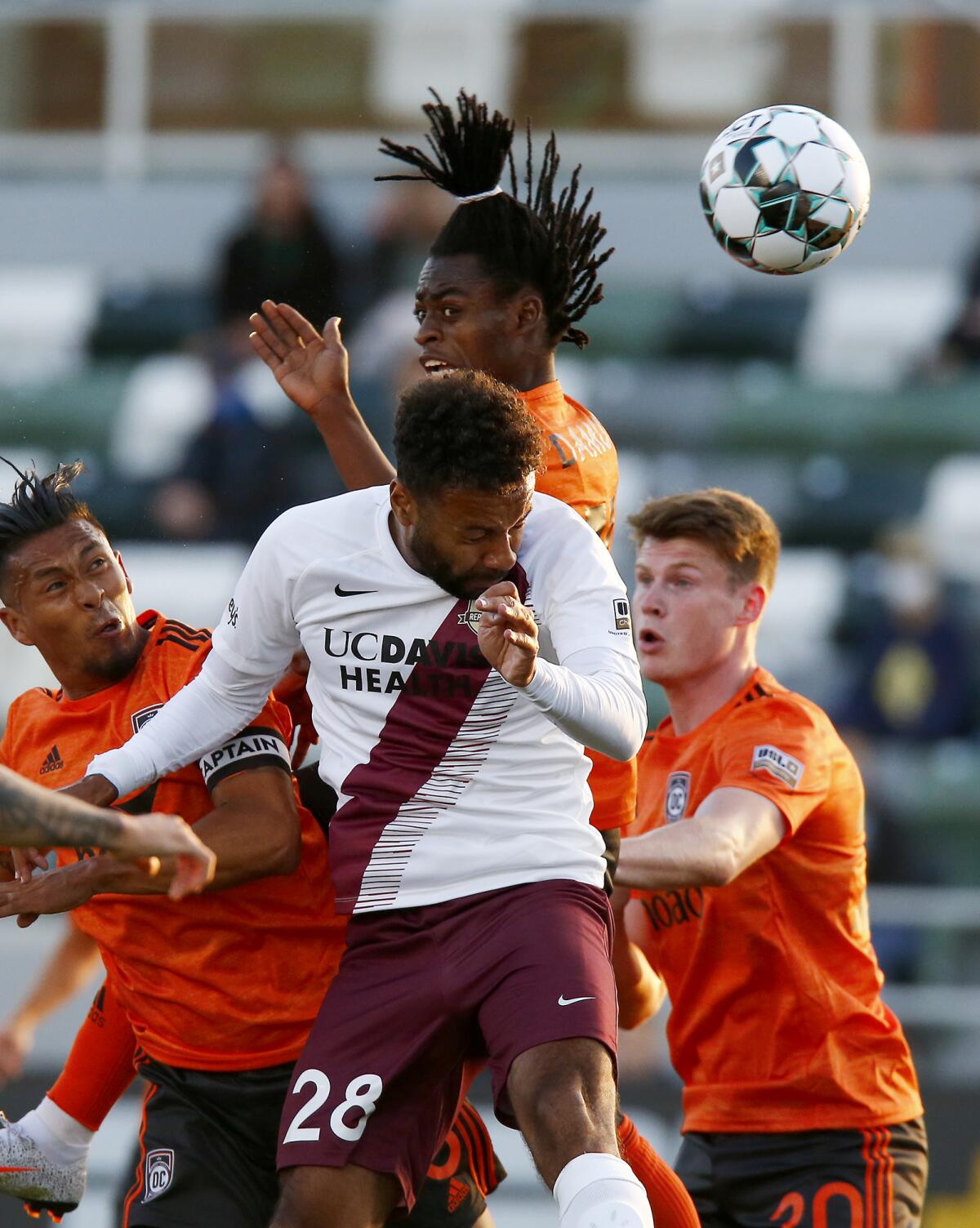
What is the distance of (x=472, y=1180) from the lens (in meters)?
4.67

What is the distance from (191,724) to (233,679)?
0.14 m

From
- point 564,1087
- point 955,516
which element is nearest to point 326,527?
point 564,1087

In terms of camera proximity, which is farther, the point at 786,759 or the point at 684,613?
the point at 684,613

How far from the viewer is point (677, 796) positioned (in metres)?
5.18

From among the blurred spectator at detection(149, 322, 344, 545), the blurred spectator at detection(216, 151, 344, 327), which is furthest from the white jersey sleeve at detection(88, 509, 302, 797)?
the blurred spectator at detection(216, 151, 344, 327)

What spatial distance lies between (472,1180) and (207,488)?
6.02 meters

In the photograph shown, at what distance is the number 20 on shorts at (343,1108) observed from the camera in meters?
3.91

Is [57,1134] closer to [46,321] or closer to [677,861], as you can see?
[677,861]

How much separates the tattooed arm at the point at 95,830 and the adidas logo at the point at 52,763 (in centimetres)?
105

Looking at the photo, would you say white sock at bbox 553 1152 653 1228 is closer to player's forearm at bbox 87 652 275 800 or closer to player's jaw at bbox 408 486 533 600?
player's jaw at bbox 408 486 533 600

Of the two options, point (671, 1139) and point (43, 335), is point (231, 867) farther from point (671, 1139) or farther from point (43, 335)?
point (43, 335)

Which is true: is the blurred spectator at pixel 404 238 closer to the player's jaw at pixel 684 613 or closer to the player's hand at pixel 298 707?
the player's jaw at pixel 684 613

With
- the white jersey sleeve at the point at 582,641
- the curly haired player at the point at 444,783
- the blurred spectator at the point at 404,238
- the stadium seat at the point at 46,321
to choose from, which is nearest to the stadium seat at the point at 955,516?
the blurred spectator at the point at 404,238

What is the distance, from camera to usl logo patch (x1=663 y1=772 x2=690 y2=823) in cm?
515
